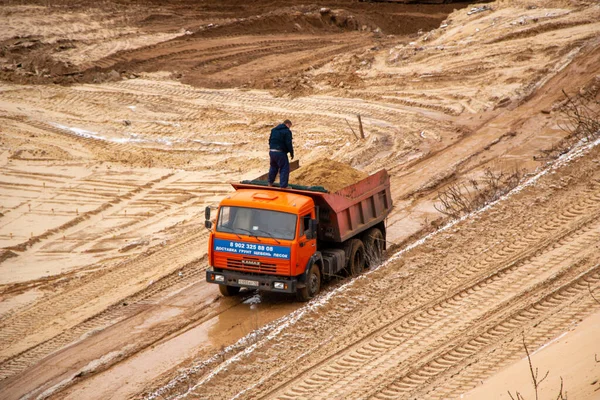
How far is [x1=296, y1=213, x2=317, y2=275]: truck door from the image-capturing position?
547 inches

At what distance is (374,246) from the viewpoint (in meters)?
16.2

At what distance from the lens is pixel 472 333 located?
11.8 meters

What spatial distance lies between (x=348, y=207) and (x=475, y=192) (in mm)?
5769

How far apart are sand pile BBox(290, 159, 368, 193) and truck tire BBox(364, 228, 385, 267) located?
3.53 ft

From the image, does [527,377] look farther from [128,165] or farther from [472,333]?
[128,165]

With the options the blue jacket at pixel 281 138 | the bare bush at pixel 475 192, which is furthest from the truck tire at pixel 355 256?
the bare bush at pixel 475 192

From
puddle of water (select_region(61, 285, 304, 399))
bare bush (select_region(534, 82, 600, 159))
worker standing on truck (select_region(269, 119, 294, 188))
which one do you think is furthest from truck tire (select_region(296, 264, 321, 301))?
bare bush (select_region(534, 82, 600, 159))

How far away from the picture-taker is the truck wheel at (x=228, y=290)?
48.0 feet

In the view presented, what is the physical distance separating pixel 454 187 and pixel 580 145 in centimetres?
300

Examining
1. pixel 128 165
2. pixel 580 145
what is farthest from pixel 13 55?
pixel 580 145

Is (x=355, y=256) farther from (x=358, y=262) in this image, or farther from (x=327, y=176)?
(x=327, y=176)

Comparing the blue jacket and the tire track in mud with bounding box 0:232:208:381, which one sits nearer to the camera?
the tire track in mud with bounding box 0:232:208:381

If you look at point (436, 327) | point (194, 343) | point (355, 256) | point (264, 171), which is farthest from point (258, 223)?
point (264, 171)

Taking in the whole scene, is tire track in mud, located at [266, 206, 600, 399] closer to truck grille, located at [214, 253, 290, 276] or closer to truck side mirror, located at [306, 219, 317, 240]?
truck grille, located at [214, 253, 290, 276]
